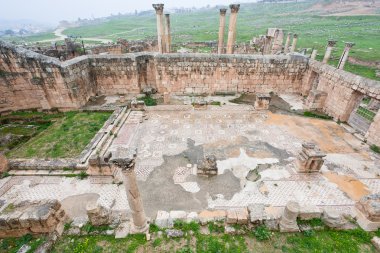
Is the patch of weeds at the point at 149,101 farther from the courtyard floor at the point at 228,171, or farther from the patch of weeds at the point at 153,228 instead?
the patch of weeds at the point at 153,228

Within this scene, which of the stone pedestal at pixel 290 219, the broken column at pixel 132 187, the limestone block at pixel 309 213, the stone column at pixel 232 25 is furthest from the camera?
the stone column at pixel 232 25

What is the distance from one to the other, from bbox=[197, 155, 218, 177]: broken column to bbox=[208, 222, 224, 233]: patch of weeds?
221cm

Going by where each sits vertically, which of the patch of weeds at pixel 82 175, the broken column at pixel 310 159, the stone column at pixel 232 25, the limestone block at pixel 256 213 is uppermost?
the stone column at pixel 232 25

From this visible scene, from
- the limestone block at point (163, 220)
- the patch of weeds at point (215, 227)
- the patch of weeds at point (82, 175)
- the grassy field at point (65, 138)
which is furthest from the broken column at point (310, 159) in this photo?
the grassy field at point (65, 138)

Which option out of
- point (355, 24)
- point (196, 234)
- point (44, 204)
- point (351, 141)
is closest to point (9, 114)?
point (44, 204)

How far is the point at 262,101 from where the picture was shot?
1295 centimetres

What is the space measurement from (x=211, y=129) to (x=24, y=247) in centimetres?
869

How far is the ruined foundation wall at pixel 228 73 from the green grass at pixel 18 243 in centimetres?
1153

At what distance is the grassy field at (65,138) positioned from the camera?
9727 millimetres

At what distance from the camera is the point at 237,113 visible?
13070 mm

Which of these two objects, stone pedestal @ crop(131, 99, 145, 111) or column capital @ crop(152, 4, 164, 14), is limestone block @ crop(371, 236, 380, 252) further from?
column capital @ crop(152, 4, 164, 14)

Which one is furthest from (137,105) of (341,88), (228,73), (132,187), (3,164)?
(341,88)

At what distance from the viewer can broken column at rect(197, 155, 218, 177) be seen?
8.23 metres

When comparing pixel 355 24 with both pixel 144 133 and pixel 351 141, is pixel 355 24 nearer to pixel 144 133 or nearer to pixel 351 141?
pixel 351 141
